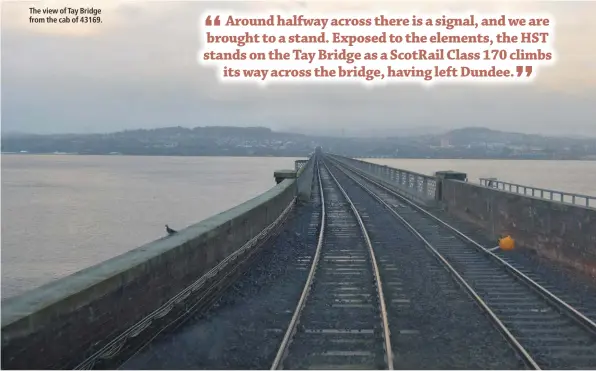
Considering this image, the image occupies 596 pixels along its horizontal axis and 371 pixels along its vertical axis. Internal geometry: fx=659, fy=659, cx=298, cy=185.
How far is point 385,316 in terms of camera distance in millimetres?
10125

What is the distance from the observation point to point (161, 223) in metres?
58.9

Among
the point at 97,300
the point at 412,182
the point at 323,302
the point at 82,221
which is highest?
the point at 97,300

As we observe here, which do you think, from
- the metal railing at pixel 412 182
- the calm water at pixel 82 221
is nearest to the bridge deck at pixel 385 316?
the metal railing at pixel 412 182

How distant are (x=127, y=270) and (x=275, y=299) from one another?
13.2 feet

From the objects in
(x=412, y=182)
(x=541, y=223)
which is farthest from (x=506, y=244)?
(x=412, y=182)

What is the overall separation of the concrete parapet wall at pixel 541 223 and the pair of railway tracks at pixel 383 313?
1273mm

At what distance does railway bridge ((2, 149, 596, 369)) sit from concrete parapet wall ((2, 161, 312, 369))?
0.02 meters

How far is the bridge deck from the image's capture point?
8.42 meters

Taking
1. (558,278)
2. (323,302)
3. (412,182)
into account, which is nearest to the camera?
(323,302)

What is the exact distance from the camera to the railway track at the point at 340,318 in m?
8.43

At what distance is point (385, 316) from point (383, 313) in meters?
0.20

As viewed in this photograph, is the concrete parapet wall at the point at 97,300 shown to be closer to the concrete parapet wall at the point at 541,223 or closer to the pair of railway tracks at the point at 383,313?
the pair of railway tracks at the point at 383,313

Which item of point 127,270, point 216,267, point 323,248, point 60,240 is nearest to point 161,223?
point 60,240

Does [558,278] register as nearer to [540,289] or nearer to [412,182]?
[540,289]
